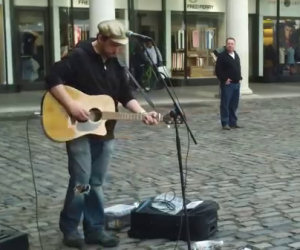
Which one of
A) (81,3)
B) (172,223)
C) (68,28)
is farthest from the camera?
(81,3)

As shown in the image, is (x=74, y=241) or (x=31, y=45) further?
(x=31, y=45)

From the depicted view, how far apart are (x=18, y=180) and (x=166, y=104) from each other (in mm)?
9518

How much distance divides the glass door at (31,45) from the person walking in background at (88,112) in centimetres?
1645

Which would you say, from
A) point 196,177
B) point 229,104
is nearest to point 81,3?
point 229,104

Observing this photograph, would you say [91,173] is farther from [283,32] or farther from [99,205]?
[283,32]

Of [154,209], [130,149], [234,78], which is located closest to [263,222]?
[154,209]

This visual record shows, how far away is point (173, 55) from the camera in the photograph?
24000 mm

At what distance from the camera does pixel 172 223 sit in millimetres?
5543

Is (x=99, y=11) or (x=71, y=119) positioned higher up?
(x=99, y=11)

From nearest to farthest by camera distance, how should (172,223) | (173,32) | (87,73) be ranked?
(87,73) < (172,223) < (173,32)

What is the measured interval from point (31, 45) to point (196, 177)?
A: 14622 mm

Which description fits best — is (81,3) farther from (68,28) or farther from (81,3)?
(68,28)

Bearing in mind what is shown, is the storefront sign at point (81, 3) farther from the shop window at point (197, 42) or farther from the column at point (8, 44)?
the shop window at point (197, 42)

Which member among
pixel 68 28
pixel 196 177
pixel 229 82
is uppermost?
pixel 68 28
